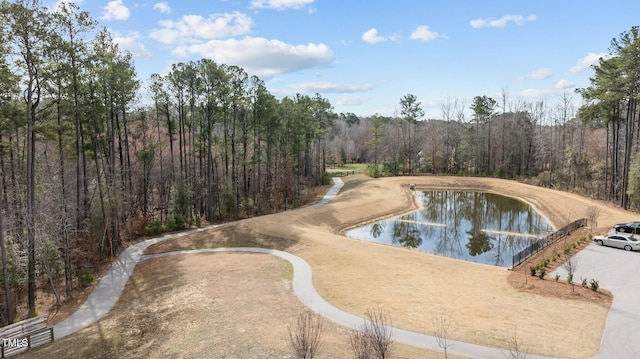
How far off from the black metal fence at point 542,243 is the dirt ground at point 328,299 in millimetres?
647

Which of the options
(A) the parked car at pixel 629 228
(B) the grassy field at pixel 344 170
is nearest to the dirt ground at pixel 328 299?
(A) the parked car at pixel 629 228

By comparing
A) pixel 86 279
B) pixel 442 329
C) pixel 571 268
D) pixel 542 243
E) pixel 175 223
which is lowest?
pixel 86 279

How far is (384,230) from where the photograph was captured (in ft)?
113

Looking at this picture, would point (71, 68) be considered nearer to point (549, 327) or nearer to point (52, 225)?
point (52, 225)

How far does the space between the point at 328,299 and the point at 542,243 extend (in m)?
16.3

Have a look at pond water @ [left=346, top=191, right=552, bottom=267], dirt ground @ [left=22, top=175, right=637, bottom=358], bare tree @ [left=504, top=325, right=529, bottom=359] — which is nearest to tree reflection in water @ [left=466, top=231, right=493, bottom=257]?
pond water @ [left=346, top=191, right=552, bottom=267]

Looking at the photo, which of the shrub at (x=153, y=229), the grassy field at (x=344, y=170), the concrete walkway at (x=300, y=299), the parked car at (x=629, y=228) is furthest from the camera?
the grassy field at (x=344, y=170)

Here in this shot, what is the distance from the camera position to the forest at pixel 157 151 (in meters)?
17.9

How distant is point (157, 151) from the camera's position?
34688 millimetres

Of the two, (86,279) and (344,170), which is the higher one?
(344,170)

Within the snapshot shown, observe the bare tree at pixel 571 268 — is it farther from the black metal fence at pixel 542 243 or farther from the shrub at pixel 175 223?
the shrub at pixel 175 223

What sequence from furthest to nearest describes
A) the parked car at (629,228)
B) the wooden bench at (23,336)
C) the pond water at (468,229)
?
the pond water at (468,229), the parked car at (629,228), the wooden bench at (23,336)

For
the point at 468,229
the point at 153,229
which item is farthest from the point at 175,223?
the point at 468,229

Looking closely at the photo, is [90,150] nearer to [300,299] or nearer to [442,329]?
[300,299]
